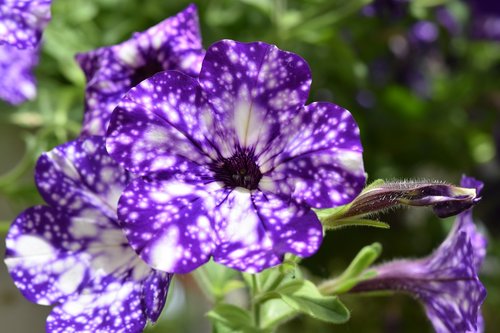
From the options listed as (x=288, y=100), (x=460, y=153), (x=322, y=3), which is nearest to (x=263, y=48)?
(x=288, y=100)

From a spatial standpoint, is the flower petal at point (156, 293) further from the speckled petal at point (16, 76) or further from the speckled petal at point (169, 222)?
the speckled petal at point (16, 76)

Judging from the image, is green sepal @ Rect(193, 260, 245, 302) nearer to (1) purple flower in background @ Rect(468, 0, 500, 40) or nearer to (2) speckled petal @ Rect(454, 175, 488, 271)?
(2) speckled petal @ Rect(454, 175, 488, 271)

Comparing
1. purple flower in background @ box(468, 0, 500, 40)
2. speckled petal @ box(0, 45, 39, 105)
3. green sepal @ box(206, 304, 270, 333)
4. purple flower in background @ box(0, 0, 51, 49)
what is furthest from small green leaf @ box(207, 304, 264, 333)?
purple flower in background @ box(468, 0, 500, 40)

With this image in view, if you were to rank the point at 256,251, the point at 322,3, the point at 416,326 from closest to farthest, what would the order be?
the point at 256,251, the point at 322,3, the point at 416,326

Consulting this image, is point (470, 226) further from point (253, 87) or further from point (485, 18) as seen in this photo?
point (485, 18)

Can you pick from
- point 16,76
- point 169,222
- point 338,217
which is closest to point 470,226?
point 338,217

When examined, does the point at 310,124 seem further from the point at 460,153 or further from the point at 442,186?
the point at 460,153
